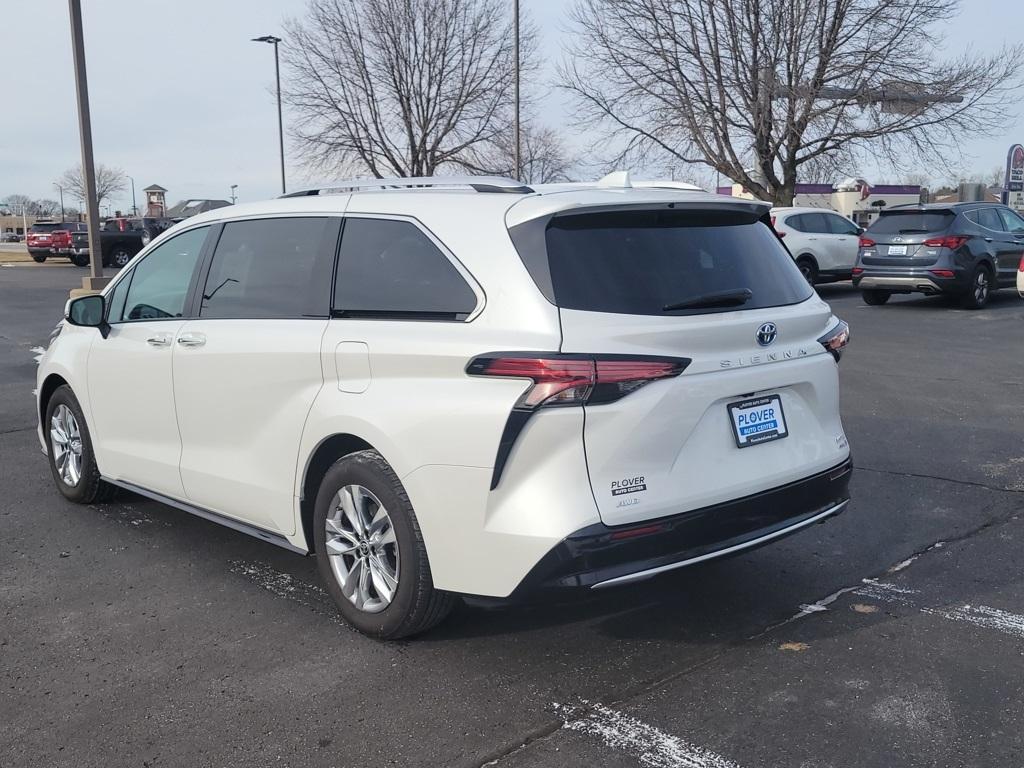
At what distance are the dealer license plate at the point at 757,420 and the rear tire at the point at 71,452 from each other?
369cm

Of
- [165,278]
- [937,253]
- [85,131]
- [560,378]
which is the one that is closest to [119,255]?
[85,131]

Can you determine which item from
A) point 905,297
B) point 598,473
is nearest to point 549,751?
point 598,473

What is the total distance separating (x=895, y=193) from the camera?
7394 cm

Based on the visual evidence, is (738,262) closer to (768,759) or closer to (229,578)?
(768,759)

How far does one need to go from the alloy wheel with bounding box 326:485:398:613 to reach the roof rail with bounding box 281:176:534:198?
4.12 ft

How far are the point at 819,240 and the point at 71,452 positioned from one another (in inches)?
648

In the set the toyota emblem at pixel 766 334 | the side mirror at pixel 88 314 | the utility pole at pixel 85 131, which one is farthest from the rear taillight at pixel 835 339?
the utility pole at pixel 85 131

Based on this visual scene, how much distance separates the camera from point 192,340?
15.5ft

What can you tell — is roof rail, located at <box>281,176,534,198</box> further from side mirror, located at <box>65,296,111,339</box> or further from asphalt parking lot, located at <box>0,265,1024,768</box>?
asphalt parking lot, located at <box>0,265,1024,768</box>

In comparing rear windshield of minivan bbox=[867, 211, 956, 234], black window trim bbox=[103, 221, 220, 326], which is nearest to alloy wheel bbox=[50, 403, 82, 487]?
black window trim bbox=[103, 221, 220, 326]

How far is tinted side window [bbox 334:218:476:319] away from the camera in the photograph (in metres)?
3.73

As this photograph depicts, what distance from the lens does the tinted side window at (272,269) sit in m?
4.27

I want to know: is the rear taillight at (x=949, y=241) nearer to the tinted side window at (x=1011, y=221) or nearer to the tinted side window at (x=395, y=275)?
the tinted side window at (x=1011, y=221)

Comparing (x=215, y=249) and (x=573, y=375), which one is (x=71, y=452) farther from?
(x=573, y=375)
